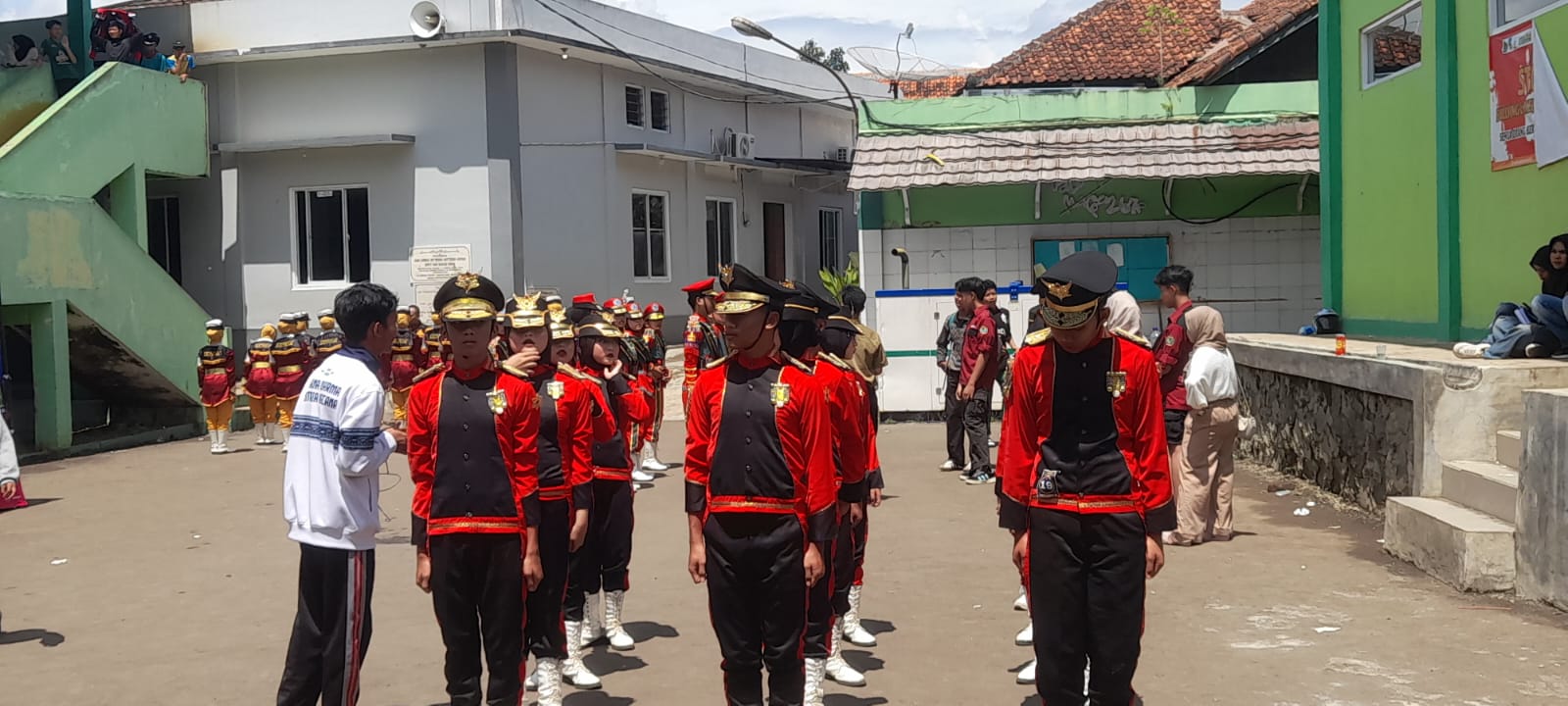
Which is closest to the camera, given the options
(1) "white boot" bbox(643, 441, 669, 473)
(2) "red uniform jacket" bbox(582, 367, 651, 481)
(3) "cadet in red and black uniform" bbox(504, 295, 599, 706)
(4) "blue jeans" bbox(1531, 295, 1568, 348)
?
(3) "cadet in red and black uniform" bbox(504, 295, 599, 706)

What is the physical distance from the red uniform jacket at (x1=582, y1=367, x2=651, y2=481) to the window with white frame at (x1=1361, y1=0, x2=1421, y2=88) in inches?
358

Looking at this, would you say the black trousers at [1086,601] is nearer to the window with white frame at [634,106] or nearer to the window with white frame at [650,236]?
the window with white frame at [650,236]

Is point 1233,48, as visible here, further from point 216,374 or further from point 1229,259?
point 216,374

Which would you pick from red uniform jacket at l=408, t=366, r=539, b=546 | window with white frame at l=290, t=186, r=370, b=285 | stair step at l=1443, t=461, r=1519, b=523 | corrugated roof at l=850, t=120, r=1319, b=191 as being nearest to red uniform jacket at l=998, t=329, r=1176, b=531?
red uniform jacket at l=408, t=366, r=539, b=546

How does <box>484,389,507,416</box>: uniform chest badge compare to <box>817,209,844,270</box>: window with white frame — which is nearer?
<box>484,389,507,416</box>: uniform chest badge

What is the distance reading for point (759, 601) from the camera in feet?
16.9

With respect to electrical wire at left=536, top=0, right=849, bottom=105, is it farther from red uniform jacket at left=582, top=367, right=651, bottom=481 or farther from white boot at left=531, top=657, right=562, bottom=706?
white boot at left=531, top=657, right=562, bottom=706

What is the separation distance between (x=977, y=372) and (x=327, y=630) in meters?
7.98

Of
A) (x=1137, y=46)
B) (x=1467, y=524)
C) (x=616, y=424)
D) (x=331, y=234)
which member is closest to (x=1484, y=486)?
(x=1467, y=524)

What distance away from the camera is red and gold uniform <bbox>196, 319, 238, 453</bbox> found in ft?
58.9

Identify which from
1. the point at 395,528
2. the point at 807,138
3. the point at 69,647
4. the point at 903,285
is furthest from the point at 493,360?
the point at 807,138

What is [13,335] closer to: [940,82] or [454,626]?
[454,626]

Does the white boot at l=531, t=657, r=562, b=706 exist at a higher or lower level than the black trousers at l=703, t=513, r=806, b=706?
lower

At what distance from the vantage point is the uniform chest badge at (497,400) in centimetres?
525
